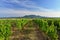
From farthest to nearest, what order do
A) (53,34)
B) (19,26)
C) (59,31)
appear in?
(19,26)
(59,31)
(53,34)

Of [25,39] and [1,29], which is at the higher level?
[1,29]

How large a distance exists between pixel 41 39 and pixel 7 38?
961 centimetres

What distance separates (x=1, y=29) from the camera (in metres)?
29.9

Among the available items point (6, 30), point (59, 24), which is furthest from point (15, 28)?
point (6, 30)

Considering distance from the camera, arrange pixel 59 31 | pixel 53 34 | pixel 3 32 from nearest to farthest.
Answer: pixel 3 32, pixel 53 34, pixel 59 31

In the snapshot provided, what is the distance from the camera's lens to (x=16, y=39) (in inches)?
1446

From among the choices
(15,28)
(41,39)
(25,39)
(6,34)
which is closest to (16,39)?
(25,39)

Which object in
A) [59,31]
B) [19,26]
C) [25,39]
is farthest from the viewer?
[19,26]

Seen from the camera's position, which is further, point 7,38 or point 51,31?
point 51,31

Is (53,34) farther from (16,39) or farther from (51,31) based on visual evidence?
(16,39)

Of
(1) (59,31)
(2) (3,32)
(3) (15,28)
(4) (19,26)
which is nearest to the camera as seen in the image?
(2) (3,32)

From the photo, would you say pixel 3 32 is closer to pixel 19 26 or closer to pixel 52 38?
pixel 52 38

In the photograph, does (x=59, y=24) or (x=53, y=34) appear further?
(x=59, y=24)

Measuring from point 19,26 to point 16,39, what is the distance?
9773mm
